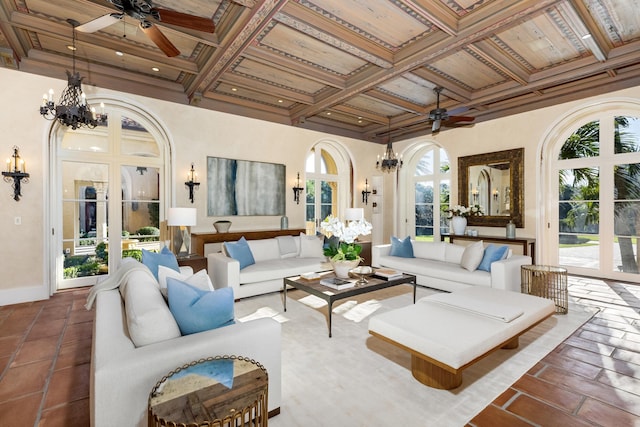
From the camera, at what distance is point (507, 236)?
571 centimetres

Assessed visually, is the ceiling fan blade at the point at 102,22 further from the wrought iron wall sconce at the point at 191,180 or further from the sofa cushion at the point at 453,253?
the sofa cushion at the point at 453,253

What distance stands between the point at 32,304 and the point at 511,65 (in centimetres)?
740

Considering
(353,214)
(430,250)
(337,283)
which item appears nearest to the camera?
(337,283)

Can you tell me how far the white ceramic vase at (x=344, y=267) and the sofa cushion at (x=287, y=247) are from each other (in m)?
1.68

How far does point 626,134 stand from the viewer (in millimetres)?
4898

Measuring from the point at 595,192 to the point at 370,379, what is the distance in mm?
5597

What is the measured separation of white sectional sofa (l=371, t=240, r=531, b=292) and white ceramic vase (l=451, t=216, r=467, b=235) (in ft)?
5.09

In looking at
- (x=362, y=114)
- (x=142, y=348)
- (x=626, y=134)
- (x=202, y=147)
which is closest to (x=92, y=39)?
(x=202, y=147)

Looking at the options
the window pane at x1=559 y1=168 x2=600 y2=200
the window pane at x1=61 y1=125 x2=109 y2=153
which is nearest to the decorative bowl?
the window pane at x1=61 y1=125 x2=109 y2=153

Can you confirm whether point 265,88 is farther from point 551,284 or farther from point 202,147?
point 551,284

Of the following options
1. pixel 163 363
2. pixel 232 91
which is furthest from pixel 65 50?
pixel 163 363

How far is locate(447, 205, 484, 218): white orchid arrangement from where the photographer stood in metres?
6.27

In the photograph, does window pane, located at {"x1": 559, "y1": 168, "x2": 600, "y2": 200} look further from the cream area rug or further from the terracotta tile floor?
the cream area rug

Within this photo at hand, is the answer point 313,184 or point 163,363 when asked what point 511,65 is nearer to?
point 313,184
